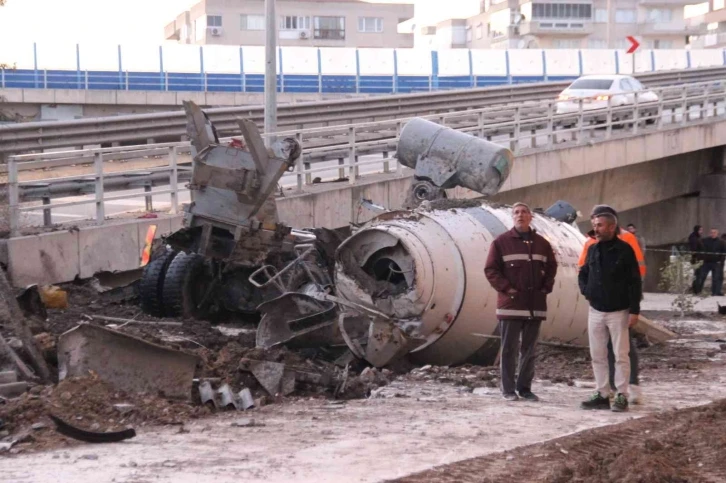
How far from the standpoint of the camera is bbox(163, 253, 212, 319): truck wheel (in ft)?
46.2

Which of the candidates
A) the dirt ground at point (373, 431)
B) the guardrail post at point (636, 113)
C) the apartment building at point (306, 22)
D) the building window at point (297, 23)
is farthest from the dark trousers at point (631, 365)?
the building window at point (297, 23)

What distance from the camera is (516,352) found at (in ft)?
32.6

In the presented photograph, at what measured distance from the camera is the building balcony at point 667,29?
11212 centimetres

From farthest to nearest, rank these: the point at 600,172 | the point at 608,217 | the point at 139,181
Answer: the point at 600,172 < the point at 139,181 < the point at 608,217

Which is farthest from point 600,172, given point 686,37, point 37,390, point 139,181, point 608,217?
point 686,37

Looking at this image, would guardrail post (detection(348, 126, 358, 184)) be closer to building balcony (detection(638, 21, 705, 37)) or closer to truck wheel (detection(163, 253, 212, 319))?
truck wheel (detection(163, 253, 212, 319))

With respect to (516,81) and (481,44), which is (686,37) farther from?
(516,81)

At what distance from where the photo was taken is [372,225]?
12.3 metres

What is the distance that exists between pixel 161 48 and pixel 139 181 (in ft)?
114

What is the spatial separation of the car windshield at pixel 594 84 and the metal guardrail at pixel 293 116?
6.31 metres

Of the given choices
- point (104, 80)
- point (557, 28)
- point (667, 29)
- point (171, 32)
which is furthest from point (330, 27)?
point (104, 80)

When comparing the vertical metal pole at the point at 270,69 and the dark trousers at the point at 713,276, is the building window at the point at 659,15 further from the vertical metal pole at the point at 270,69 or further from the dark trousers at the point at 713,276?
the vertical metal pole at the point at 270,69

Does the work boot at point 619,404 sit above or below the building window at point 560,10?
below

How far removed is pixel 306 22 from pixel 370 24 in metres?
5.37
